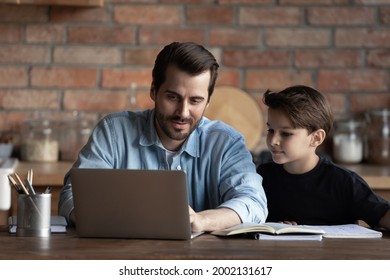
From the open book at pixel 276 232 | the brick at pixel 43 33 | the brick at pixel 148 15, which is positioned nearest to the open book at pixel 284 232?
the open book at pixel 276 232

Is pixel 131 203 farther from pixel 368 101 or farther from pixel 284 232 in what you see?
pixel 368 101

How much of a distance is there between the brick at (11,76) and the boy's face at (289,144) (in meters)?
1.69

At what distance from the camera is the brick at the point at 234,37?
4125 millimetres

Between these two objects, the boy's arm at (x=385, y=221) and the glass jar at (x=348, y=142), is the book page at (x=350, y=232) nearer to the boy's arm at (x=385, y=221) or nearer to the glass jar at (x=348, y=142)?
the boy's arm at (x=385, y=221)

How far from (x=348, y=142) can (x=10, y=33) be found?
1.69 metres

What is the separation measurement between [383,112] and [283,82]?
0.50 m

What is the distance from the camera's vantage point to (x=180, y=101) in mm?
2586

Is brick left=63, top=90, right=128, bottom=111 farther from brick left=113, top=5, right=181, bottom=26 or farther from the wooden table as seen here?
the wooden table

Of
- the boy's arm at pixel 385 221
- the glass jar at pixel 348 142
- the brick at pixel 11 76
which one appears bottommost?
the boy's arm at pixel 385 221

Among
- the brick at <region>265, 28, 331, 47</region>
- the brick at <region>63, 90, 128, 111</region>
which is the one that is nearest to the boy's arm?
the brick at <region>265, 28, 331, 47</region>

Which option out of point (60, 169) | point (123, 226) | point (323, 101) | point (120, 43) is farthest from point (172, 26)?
point (123, 226)

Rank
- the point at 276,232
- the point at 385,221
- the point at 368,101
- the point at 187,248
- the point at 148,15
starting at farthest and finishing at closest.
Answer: the point at 368,101 < the point at 148,15 < the point at 385,221 < the point at 276,232 < the point at 187,248

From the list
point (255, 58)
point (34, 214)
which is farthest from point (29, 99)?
point (34, 214)
